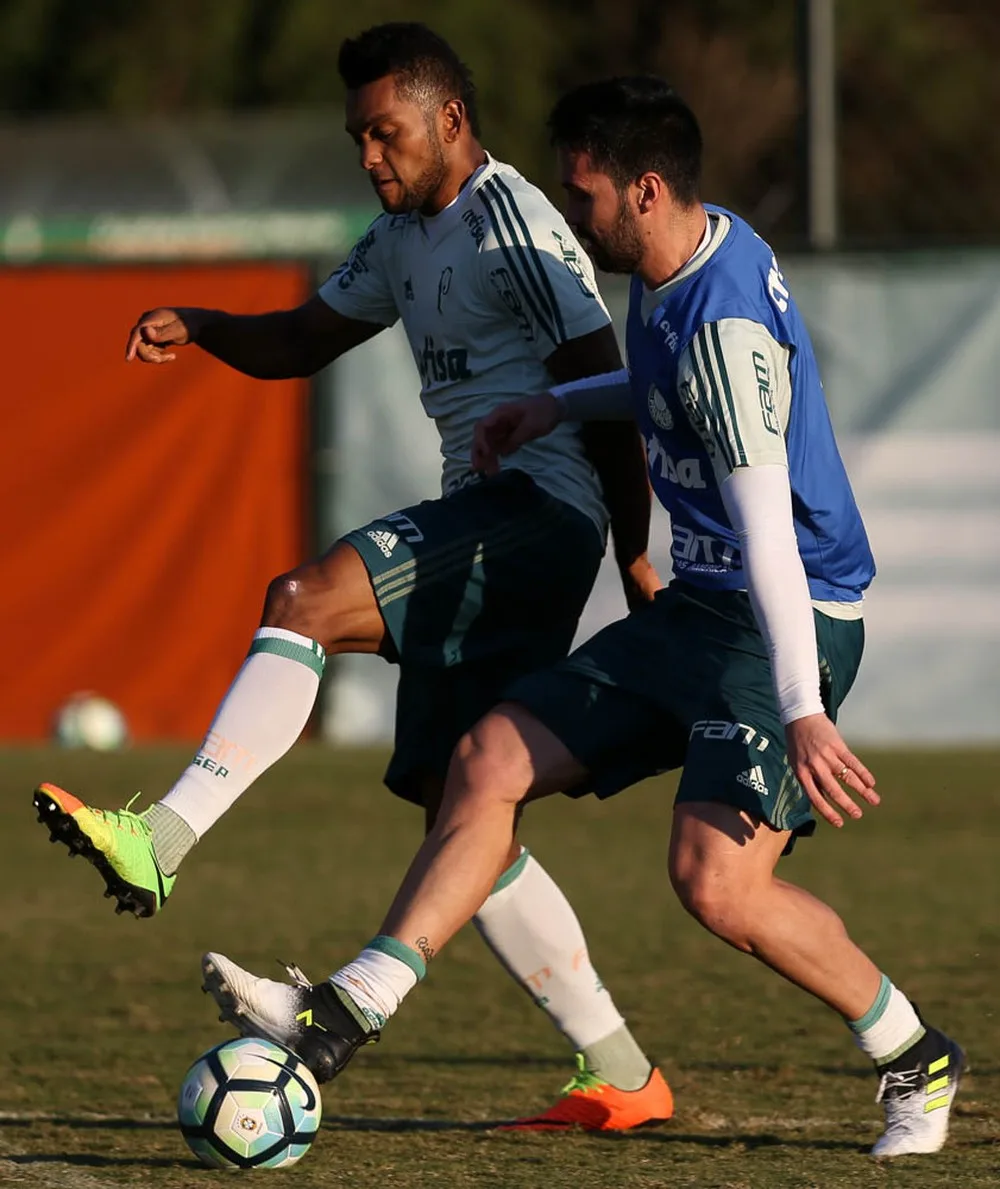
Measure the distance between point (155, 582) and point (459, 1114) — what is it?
845cm

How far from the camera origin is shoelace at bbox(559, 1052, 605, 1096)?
5238mm

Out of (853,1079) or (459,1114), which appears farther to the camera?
(853,1079)

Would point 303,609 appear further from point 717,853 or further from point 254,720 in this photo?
point 717,853

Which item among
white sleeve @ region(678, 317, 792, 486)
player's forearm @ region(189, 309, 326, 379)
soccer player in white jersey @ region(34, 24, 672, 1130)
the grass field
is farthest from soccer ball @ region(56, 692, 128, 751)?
white sleeve @ region(678, 317, 792, 486)

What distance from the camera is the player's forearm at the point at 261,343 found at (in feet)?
18.6

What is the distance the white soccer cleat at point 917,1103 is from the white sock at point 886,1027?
0.09 ft

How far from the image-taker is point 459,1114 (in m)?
5.27

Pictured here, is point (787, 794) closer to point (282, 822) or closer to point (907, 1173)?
point (907, 1173)

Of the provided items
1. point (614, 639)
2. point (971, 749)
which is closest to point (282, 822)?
point (971, 749)

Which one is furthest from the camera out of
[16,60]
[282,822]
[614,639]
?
[16,60]

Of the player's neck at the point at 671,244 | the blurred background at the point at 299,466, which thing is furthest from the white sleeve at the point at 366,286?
the blurred background at the point at 299,466

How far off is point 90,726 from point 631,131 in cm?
893

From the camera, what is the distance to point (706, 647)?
4754mm

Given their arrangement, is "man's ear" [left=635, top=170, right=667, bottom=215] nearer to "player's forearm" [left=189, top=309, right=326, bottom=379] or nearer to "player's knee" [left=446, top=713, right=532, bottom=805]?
"player's knee" [left=446, top=713, right=532, bottom=805]
